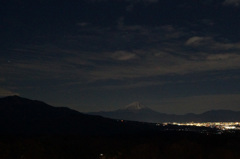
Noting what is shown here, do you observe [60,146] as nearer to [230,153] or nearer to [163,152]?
[163,152]

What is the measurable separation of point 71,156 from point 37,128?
13503cm

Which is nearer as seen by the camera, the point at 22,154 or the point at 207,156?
the point at 22,154

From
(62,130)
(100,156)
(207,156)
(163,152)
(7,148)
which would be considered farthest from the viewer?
(62,130)

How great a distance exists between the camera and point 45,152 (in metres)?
61.7

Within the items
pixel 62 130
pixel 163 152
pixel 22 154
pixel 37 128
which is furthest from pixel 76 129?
pixel 22 154

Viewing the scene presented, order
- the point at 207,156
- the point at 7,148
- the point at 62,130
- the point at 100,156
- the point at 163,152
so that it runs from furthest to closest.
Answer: the point at 62,130, the point at 163,152, the point at 207,156, the point at 100,156, the point at 7,148

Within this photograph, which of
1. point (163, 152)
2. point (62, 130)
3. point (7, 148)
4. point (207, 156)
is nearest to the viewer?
point (7, 148)

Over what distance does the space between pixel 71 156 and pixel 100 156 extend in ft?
18.9

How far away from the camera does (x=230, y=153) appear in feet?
217

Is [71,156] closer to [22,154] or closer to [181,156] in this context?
[22,154]

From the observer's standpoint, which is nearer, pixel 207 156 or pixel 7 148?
pixel 7 148

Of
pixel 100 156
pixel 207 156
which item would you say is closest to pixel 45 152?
pixel 100 156

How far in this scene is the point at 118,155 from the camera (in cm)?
6500

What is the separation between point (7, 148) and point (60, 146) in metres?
13.7
